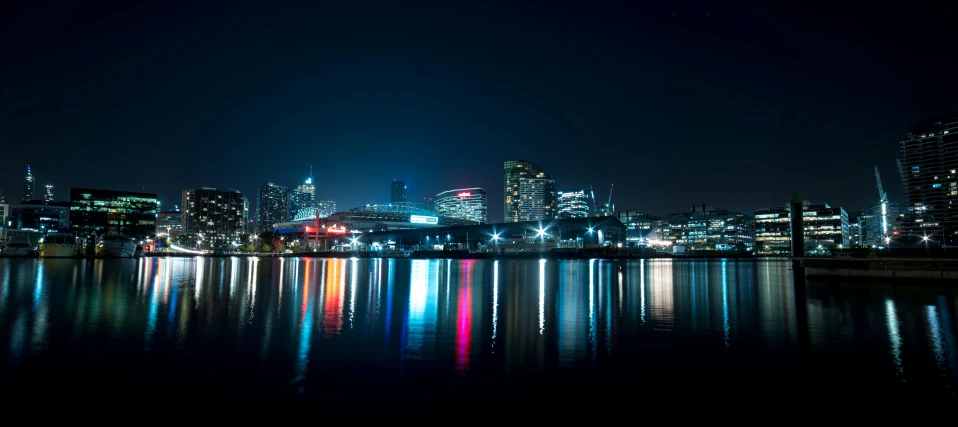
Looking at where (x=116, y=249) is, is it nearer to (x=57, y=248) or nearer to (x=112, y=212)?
(x=57, y=248)

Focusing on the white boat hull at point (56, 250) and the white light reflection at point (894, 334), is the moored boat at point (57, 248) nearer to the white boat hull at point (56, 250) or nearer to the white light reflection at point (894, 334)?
the white boat hull at point (56, 250)

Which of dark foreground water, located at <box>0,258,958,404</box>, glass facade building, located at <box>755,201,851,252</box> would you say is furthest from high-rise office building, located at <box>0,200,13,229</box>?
glass facade building, located at <box>755,201,851,252</box>

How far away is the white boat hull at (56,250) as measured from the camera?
93938mm

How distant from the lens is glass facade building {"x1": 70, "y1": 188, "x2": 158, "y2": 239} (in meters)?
164

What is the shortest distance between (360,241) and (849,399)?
177278mm

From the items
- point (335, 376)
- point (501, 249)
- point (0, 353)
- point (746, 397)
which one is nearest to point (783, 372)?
point (746, 397)

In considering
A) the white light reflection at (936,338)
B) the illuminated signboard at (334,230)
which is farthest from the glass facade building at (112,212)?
the white light reflection at (936,338)

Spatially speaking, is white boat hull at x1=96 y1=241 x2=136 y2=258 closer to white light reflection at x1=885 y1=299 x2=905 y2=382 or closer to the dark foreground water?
the dark foreground water

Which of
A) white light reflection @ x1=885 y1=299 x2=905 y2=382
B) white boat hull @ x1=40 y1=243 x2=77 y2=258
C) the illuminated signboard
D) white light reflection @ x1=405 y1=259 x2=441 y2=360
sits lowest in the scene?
white light reflection @ x1=885 y1=299 x2=905 y2=382

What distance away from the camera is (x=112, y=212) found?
167750 millimetres

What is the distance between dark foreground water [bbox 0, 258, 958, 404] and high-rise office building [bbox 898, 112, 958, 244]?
16282cm

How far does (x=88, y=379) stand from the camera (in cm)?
952

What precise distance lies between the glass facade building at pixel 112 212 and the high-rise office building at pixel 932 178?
803 ft

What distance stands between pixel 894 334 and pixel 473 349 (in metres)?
12.9
